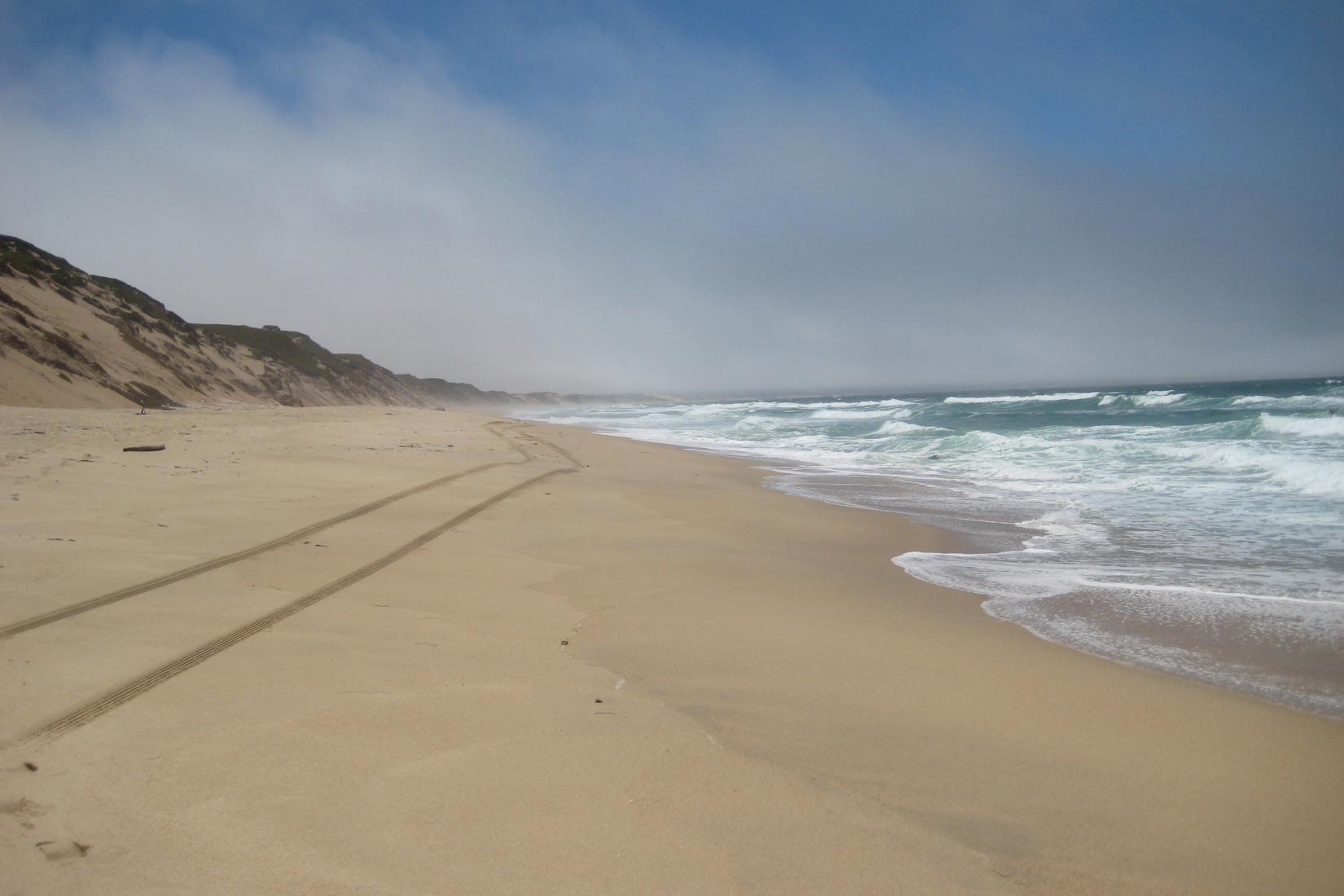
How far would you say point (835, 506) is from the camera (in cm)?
979

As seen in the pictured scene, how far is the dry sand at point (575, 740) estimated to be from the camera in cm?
183

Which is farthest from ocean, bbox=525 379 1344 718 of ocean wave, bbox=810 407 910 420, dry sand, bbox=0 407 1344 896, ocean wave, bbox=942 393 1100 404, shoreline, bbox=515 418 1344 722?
ocean wave, bbox=942 393 1100 404

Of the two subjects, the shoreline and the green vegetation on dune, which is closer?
the shoreline

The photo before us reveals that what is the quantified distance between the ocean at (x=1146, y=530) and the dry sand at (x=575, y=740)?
584 mm

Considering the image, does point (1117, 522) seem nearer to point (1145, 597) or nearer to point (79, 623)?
point (1145, 597)

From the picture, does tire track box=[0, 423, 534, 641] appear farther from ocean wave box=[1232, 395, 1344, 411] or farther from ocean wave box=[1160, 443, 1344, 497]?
ocean wave box=[1232, 395, 1344, 411]

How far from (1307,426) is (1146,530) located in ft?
48.0

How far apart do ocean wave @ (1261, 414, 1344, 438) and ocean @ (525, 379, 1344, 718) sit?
2.5 inches

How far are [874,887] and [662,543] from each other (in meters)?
4.80

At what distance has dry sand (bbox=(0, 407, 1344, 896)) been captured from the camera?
1.83 meters

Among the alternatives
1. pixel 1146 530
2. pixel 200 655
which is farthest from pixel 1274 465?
pixel 200 655

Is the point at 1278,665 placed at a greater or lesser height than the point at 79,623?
lesser

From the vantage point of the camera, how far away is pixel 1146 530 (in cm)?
764

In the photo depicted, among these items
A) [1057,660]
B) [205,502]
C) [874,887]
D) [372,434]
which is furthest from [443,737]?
[372,434]
